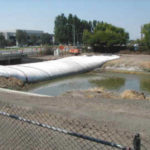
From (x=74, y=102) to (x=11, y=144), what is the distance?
548cm

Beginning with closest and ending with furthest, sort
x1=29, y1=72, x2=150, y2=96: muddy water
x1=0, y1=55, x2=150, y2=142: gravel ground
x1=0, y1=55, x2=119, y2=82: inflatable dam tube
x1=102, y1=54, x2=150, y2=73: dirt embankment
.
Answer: x1=0, y1=55, x2=150, y2=142: gravel ground, x1=29, y1=72, x2=150, y2=96: muddy water, x1=0, y1=55, x2=119, y2=82: inflatable dam tube, x1=102, y1=54, x2=150, y2=73: dirt embankment

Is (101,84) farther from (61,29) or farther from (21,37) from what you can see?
(21,37)

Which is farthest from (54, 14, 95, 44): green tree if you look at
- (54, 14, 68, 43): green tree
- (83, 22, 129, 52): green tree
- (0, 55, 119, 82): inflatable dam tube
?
(0, 55, 119, 82): inflatable dam tube

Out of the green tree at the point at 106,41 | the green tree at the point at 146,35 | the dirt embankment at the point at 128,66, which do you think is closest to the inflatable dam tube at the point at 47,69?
the dirt embankment at the point at 128,66

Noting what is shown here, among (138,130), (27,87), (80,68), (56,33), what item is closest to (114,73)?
(80,68)

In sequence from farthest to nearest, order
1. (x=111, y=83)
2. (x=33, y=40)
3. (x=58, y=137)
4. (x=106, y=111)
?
(x=33, y=40) < (x=111, y=83) < (x=106, y=111) < (x=58, y=137)

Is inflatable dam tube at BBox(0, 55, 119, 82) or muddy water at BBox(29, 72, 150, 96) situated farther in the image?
inflatable dam tube at BBox(0, 55, 119, 82)

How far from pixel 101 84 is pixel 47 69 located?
633 centimetres

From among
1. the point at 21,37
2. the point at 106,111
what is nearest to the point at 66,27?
the point at 21,37

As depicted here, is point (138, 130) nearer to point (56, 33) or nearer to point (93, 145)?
point (93, 145)

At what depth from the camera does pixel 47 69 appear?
2455 cm

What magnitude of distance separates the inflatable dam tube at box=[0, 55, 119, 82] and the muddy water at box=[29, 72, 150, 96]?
113cm

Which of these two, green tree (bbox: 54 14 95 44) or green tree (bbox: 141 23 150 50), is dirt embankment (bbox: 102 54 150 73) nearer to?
green tree (bbox: 141 23 150 50)

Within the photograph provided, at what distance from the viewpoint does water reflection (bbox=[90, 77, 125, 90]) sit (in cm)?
2162
